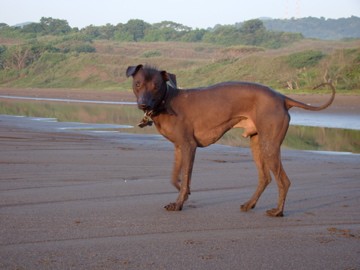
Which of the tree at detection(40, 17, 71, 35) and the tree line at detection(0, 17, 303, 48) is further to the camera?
the tree at detection(40, 17, 71, 35)

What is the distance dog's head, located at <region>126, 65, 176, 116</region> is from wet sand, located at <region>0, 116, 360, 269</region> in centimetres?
112

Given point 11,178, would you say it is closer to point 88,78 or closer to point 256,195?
point 256,195

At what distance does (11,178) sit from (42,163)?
1795mm

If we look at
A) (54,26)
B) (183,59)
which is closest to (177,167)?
(183,59)

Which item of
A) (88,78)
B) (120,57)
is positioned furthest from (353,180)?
(120,57)

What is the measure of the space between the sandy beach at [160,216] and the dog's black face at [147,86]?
112 centimetres

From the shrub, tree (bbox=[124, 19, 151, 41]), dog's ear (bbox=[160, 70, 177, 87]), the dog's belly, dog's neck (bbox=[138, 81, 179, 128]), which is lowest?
tree (bbox=[124, 19, 151, 41])

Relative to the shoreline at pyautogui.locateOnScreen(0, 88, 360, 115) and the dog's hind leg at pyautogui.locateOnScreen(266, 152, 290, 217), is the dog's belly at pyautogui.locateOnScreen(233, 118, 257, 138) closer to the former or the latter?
the dog's hind leg at pyautogui.locateOnScreen(266, 152, 290, 217)

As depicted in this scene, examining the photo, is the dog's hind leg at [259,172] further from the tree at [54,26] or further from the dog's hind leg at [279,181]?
the tree at [54,26]

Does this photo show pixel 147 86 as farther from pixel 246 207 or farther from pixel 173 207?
pixel 246 207

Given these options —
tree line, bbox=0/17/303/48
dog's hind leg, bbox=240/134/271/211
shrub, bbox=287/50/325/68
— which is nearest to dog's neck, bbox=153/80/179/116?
dog's hind leg, bbox=240/134/271/211

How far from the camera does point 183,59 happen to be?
59.4 m

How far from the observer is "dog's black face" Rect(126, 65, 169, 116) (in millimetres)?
8039

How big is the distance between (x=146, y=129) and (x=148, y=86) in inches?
513
